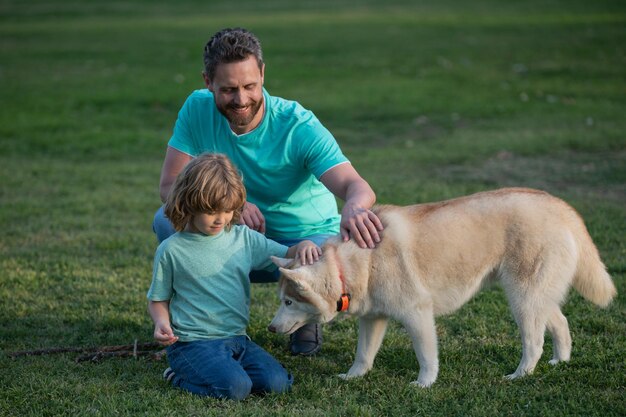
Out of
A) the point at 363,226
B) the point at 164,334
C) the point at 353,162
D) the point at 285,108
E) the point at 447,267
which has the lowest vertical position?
the point at 353,162

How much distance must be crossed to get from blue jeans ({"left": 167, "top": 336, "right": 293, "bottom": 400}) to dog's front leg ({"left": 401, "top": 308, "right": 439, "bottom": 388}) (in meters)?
0.74

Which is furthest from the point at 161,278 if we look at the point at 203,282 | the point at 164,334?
the point at 164,334

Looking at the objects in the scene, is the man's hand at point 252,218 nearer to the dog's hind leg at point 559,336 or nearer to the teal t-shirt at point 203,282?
the teal t-shirt at point 203,282

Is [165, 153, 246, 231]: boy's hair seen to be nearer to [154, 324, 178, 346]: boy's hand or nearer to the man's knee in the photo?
[154, 324, 178, 346]: boy's hand

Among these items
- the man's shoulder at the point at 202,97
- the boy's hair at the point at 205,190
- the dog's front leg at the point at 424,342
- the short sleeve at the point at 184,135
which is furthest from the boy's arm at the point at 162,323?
the man's shoulder at the point at 202,97

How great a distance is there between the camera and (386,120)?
45.9 feet

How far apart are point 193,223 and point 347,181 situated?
3.08 feet

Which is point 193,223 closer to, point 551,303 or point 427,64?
point 551,303

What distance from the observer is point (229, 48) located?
16.0 feet

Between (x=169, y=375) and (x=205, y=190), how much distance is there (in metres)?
1.14

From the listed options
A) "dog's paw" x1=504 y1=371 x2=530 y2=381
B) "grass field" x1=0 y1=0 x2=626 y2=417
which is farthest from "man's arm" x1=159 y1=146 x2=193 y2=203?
"dog's paw" x1=504 y1=371 x2=530 y2=381

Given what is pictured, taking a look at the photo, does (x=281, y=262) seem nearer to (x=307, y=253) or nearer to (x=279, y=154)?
(x=307, y=253)

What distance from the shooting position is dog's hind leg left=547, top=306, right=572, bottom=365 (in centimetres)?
480

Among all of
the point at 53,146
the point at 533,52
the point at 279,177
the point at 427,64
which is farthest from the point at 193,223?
the point at 533,52
